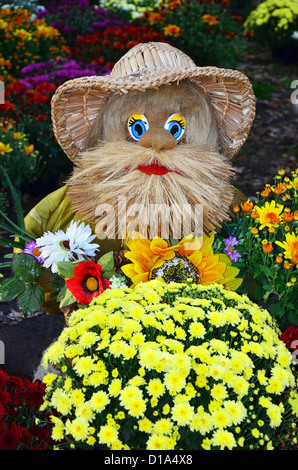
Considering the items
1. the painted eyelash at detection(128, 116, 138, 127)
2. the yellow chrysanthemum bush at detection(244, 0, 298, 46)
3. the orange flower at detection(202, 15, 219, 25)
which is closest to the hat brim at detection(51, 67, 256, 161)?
the painted eyelash at detection(128, 116, 138, 127)

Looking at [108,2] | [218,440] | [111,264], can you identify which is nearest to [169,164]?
[111,264]

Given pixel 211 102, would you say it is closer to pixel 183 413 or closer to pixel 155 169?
pixel 155 169

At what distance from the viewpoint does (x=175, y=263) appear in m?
2.07

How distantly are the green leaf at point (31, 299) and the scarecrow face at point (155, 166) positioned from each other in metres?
0.38

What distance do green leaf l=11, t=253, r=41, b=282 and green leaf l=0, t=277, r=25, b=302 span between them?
0.08ft

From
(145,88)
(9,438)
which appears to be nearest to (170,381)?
(9,438)

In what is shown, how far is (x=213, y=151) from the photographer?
220 cm

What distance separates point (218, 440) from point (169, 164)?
1.06 metres

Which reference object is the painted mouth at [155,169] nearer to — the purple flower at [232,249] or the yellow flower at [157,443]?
the purple flower at [232,249]

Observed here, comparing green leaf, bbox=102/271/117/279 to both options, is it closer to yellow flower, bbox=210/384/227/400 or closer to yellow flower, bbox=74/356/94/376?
yellow flower, bbox=74/356/94/376

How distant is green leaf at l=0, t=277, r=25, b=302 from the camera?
7.05ft

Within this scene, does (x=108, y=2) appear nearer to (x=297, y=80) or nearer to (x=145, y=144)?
(x=297, y=80)

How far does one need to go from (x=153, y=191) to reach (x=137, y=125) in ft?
1.15

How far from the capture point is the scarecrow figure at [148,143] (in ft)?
6.54
